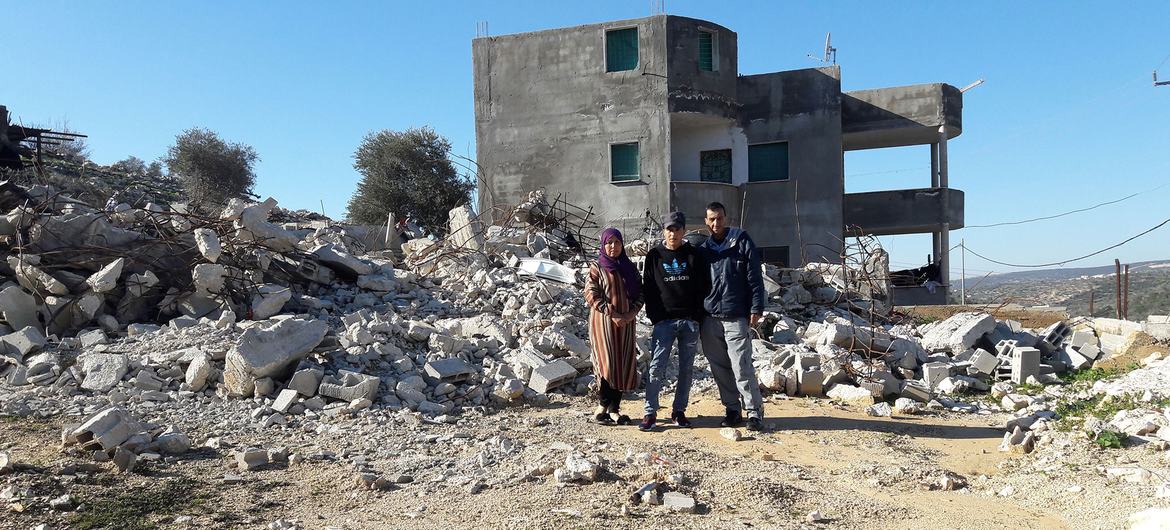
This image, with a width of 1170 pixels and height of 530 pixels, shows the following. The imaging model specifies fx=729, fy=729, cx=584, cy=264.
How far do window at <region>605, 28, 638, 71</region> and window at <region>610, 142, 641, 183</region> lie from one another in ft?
6.20

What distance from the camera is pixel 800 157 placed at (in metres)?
18.3

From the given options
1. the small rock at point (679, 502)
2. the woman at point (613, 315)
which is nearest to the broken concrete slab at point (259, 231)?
the woman at point (613, 315)

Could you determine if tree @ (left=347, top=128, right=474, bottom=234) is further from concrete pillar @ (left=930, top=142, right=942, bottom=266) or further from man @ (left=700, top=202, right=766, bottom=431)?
man @ (left=700, top=202, right=766, bottom=431)

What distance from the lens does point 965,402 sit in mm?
6559

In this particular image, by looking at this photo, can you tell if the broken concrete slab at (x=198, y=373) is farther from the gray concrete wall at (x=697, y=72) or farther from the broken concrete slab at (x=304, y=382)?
the gray concrete wall at (x=697, y=72)

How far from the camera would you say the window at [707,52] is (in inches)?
703

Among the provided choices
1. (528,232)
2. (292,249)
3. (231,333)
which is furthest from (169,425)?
(528,232)

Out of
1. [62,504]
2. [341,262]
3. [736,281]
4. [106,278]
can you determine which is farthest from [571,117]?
[62,504]

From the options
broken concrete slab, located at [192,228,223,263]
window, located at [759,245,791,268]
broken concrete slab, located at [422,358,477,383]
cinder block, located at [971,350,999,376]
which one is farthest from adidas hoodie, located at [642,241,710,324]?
window, located at [759,245,791,268]

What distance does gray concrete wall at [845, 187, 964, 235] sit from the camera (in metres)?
18.9

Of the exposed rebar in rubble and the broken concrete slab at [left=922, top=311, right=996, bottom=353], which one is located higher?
the exposed rebar in rubble

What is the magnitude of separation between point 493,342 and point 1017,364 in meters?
5.37

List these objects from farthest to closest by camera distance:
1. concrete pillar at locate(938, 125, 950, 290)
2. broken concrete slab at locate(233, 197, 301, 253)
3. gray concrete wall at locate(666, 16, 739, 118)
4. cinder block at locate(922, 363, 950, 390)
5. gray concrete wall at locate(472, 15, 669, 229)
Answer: concrete pillar at locate(938, 125, 950, 290), gray concrete wall at locate(472, 15, 669, 229), gray concrete wall at locate(666, 16, 739, 118), broken concrete slab at locate(233, 197, 301, 253), cinder block at locate(922, 363, 950, 390)

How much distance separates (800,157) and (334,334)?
13715 millimetres
